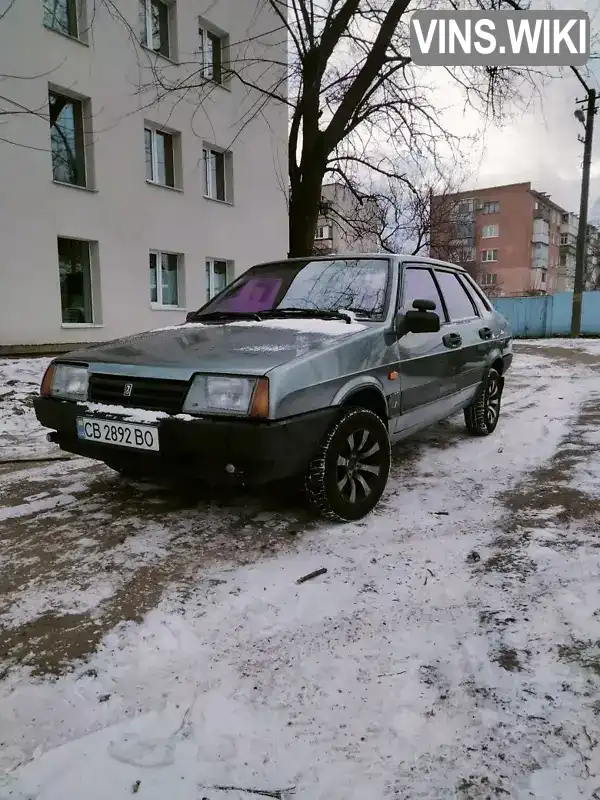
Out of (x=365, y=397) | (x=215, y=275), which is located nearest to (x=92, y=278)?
(x=215, y=275)

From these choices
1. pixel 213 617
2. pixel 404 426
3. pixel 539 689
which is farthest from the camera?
pixel 404 426

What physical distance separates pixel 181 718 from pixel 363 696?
570mm

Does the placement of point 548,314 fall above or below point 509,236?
below

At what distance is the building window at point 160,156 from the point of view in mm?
12578

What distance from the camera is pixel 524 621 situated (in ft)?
7.18

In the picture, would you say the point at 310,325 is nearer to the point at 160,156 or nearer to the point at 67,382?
the point at 67,382

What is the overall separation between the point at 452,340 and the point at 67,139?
31.7 feet

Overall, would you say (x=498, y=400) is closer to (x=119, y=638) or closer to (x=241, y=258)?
(x=119, y=638)

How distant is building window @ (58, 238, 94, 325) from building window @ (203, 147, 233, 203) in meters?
4.50

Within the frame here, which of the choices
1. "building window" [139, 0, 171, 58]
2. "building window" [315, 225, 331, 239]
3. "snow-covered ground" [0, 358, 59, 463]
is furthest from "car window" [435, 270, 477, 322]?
"building window" [315, 225, 331, 239]

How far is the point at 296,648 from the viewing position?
2039 millimetres

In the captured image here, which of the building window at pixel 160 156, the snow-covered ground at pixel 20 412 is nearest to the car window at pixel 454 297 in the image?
the snow-covered ground at pixel 20 412

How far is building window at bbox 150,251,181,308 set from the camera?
42.0 feet

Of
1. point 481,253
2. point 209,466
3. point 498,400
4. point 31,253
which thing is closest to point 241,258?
point 31,253
